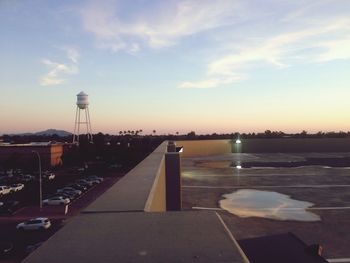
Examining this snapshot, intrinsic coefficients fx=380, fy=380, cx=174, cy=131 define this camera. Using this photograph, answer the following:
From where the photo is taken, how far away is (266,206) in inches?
1189

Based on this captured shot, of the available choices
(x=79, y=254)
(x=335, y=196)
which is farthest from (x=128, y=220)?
(x=335, y=196)

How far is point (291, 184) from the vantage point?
137ft

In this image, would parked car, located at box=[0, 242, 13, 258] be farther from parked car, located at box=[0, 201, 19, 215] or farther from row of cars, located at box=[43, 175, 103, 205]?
row of cars, located at box=[43, 175, 103, 205]

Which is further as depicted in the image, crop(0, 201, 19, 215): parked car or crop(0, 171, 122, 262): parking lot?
crop(0, 201, 19, 215): parked car

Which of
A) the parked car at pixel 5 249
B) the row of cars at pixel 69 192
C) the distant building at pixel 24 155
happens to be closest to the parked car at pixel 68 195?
the row of cars at pixel 69 192

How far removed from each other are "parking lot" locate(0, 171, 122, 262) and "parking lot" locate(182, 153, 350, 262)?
30.8ft

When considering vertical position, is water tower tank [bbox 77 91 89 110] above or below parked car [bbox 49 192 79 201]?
above

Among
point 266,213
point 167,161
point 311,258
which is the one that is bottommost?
point 266,213

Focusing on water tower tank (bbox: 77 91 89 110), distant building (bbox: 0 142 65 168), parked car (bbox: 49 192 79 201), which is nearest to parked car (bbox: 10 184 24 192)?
parked car (bbox: 49 192 79 201)

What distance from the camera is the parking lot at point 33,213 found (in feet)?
68.2

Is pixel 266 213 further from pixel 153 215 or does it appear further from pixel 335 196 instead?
pixel 153 215

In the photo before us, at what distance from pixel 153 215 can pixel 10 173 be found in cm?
5950

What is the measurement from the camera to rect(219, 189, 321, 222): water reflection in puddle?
2712 centimetres

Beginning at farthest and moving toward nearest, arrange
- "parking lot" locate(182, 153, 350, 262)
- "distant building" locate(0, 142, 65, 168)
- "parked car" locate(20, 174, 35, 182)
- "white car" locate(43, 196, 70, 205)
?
1. "distant building" locate(0, 142, 65, 168)
2. "parked car" locate(20, 174, 35, 182)
3. "white car" locate(43, 196, 70, 205)
4. "parking lot" locate(182, 153, 350, 262)
